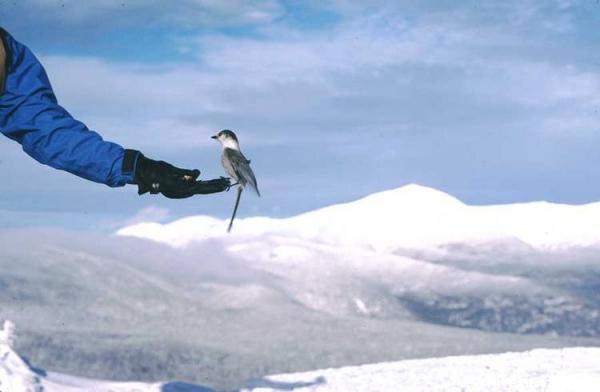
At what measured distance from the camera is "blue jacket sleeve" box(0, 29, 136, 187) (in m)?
3.43

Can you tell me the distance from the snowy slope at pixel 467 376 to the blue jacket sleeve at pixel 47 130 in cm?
964

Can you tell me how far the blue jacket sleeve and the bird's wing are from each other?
40 cm

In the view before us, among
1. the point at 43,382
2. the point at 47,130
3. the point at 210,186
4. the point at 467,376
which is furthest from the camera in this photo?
the point at 467,376

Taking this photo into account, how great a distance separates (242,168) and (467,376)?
11.6m

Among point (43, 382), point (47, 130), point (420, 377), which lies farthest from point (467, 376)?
point (47, 130)

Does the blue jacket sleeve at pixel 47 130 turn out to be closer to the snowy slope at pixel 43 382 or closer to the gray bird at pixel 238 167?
the gray bird at pixel 238 167

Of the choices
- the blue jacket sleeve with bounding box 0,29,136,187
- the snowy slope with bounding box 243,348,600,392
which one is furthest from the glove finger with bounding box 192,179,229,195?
the snowy slope with bounding box 243,348,600,392

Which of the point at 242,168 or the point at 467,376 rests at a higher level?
the point at 242,168

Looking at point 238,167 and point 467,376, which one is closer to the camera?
point 238,167

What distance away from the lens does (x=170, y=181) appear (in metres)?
3.42

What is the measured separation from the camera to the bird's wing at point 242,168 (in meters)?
3.37

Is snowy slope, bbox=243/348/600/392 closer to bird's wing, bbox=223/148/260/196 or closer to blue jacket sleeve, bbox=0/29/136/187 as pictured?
blue jacket sleeve, bbox=0/29/136/187

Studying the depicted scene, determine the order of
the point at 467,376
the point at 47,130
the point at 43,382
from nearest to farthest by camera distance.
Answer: the point at 47,130, the point at 43,382, the point at 467,376

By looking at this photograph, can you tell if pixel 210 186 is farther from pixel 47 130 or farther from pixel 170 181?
pixel 47 130
